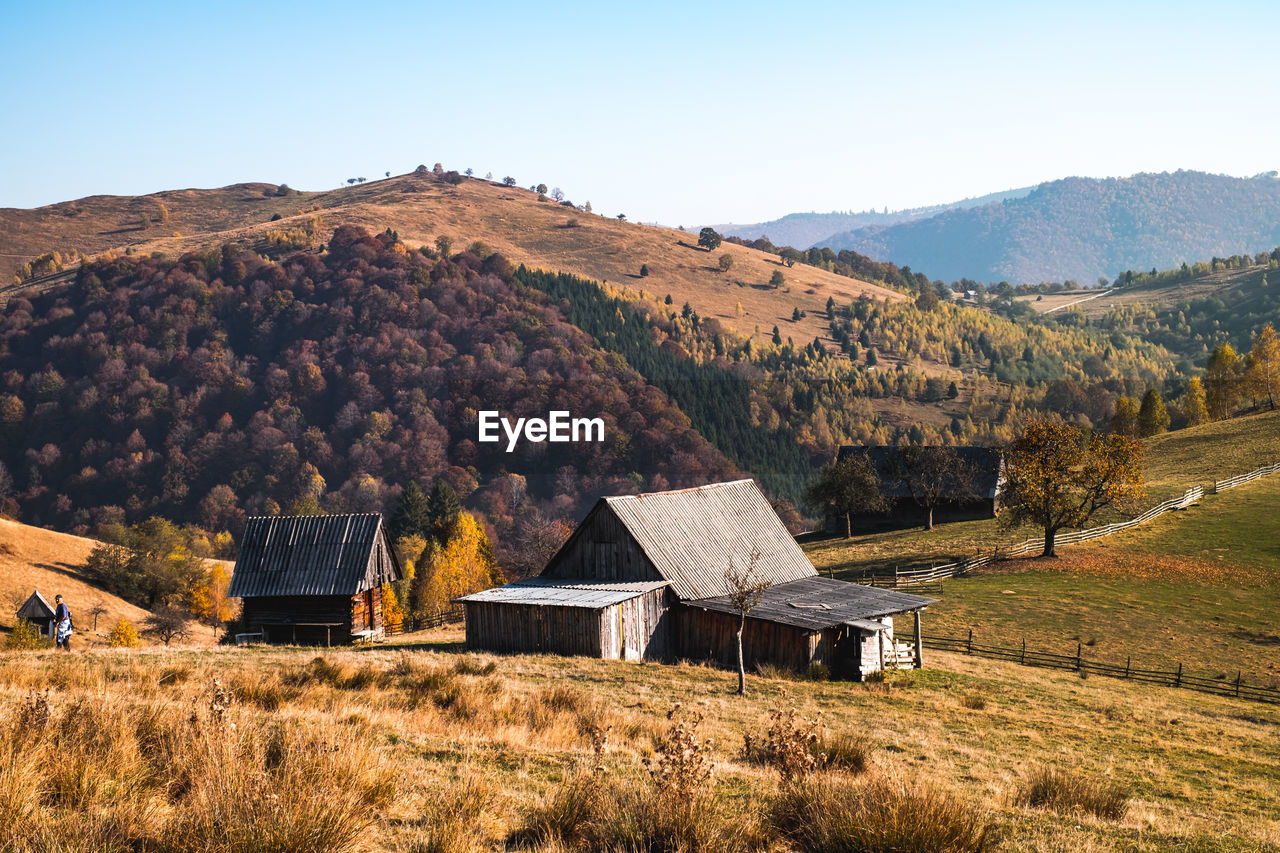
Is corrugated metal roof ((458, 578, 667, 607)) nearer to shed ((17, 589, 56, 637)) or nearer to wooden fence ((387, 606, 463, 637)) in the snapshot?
wooden fence ((387, 606, 463, 637))

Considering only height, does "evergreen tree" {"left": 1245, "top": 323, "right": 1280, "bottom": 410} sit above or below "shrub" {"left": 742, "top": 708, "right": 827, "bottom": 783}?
above

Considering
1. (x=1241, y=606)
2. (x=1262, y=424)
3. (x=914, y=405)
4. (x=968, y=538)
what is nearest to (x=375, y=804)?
→ (x=1241, y=606)

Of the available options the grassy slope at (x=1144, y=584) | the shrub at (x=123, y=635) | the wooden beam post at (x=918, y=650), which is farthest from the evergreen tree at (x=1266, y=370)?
the shrub at (x=123, y=635)

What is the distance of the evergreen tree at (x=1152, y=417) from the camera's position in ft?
347

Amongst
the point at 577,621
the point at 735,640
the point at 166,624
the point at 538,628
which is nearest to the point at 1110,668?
the point at 735,640

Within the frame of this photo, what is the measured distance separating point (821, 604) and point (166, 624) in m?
46.6

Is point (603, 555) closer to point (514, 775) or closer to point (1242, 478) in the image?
point (514, 775)

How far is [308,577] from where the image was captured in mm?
38781

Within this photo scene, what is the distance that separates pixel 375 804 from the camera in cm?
797

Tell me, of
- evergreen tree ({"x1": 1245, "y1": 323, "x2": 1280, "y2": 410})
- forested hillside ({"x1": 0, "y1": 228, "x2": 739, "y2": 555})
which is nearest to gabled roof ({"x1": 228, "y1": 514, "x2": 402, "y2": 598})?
forested hillside ({"x1": 0, "y1": 228, "x2": 739, "y2": 555})

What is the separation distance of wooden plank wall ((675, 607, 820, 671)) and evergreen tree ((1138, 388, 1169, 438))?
307ft

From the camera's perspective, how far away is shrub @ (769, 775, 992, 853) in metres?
7.25

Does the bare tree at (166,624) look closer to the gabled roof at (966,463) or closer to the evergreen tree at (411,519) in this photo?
the evergreen tree at (411,519)

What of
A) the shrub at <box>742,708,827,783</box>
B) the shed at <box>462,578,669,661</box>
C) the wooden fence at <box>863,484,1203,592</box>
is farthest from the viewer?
the wooden fence at <box>863,484,1203,592</box>
